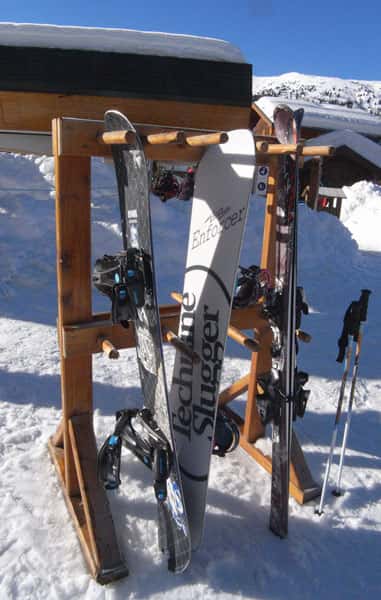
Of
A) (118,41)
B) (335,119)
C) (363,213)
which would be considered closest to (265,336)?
(118,41)

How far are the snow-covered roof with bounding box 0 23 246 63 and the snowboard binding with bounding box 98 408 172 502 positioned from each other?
2.30 metres

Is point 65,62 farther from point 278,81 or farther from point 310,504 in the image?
point 278,81

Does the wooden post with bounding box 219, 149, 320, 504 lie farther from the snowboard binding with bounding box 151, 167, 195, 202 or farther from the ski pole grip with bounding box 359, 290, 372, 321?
the snowboard binding with bounding box 151, 167, 195, 202

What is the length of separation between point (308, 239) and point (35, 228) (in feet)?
19.9

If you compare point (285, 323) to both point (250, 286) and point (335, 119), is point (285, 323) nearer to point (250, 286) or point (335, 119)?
point (250, 286)

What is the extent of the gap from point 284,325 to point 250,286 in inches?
14.4

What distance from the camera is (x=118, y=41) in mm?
2932

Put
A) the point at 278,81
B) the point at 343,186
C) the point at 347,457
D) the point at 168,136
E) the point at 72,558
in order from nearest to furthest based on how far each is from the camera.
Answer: the point at 168,136
the point at 72,558
the point at 347,457
the point at 343,186
the point at 278,81

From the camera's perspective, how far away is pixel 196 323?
2.68 meters

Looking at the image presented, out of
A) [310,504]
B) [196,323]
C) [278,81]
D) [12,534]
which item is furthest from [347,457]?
[278,81]

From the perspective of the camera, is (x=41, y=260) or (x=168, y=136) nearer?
(x=168, y=136)

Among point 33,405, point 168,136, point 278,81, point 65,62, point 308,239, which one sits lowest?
point 33,405

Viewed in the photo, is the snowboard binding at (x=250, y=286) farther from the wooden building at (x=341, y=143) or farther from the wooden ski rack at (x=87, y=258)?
the wooden building at (x=341, y=143)

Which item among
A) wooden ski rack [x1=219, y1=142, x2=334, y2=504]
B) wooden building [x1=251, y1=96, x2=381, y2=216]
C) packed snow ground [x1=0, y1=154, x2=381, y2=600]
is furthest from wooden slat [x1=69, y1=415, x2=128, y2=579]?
wooden building [x1=251, y1=96, x2=381, y2=216]
